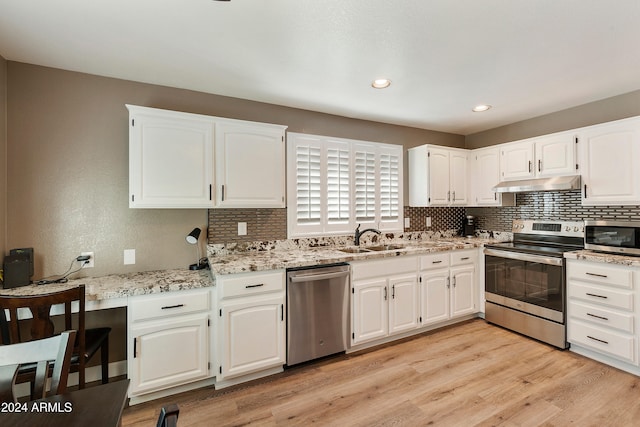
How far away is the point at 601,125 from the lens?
2.77 meters

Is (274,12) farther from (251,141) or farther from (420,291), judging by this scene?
(420,291)

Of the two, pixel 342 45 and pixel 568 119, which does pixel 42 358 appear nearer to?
pixel 342 45

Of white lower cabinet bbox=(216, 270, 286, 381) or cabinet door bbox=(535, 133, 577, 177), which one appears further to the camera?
cabinet door bbox=(535, 133, 577, 177)

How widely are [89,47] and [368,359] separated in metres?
3.28

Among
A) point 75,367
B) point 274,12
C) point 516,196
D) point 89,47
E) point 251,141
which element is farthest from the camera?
point 516,196

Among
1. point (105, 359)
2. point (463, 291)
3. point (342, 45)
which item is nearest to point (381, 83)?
point (342, 45)

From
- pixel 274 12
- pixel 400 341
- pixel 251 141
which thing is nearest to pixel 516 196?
pixel 400 341

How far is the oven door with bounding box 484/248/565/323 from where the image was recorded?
9.24 ft

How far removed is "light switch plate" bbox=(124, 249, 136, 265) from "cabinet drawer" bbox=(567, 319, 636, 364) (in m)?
4.00

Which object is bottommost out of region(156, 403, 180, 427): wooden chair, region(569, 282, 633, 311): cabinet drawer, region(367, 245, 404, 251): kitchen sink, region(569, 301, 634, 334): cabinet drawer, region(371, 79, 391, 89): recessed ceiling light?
region(569, 301, 634, 334): cabinet drawer

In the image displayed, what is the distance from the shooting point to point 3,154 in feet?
6.83

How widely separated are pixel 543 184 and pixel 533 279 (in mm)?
1007

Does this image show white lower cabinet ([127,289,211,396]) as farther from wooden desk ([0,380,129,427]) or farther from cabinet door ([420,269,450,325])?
cabinet door ([420,269,450,325])

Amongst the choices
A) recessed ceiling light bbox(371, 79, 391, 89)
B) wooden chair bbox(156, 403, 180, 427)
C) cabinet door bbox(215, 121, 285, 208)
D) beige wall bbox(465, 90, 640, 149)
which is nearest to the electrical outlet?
cabinet door bbox(215, 121, 285, 208)
